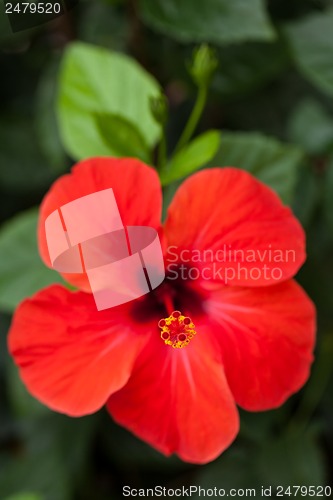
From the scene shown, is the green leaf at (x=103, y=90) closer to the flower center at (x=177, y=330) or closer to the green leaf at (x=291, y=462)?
the flower center at (x=177, y=330)

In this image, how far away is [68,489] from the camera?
1438 mm

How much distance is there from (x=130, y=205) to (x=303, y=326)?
261 millimetres

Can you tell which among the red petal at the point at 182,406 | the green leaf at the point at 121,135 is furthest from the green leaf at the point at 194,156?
the red petal at the point at 182,406

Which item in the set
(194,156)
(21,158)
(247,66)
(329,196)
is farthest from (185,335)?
(21,158)

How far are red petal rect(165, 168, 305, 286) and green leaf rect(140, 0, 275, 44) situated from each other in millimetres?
458

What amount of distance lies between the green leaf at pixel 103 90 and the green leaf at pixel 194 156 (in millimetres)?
176

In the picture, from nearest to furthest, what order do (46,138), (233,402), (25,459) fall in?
(233,402), (46,138), (25,459)

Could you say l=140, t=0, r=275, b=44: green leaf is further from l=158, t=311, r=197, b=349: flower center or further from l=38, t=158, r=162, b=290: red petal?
l=158, t=311, r=197, b=349: flower center

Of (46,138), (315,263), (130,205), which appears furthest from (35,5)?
(315,263)

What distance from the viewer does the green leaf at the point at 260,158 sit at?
1000 mm

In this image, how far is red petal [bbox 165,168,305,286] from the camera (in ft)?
2.51

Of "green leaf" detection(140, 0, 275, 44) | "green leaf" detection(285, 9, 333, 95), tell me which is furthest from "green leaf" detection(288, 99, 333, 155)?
"green leaf" detection(140, 0, 275, 44)

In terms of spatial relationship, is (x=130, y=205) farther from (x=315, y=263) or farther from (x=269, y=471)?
(x=269, y=471)

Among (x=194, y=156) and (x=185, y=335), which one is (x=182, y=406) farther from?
(x=194, y=156)
